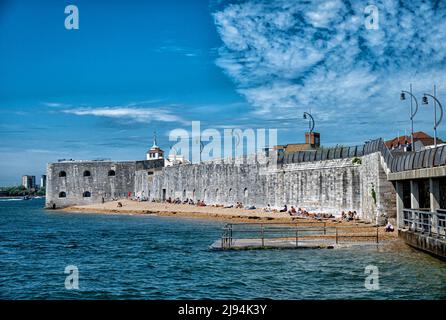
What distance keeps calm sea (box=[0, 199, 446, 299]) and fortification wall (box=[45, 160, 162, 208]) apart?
167 ft

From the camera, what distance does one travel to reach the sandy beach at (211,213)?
30.4 m

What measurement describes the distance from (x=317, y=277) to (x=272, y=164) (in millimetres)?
29648

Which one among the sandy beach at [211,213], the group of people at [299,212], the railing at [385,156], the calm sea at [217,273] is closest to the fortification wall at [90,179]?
the sandy beach at [211,213]

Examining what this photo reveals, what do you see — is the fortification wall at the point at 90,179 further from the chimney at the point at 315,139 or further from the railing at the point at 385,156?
the railing at the point at 385,156

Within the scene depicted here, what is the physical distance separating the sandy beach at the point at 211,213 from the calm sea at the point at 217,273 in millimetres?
4023

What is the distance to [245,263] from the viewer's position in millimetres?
18797

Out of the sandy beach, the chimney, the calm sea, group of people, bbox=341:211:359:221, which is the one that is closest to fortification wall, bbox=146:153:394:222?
group of people, bbox=341:211:359:221

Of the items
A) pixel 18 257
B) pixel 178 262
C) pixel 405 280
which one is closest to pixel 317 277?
pixel 405 280

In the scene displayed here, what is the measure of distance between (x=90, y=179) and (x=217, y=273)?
62.1 metres

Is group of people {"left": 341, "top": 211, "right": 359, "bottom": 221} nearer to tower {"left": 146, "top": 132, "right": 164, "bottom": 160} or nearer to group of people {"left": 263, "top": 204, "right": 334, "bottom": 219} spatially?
group of people {"left": 263, "top": 204, "right": 334, "bottom": 219}

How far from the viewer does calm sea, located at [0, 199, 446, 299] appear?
14.6m

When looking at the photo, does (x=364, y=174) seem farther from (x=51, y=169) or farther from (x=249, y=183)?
(x=51, y=169)

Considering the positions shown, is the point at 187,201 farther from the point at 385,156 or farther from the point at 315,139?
the point at 385,156

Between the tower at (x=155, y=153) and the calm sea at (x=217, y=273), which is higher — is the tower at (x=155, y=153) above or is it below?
above
